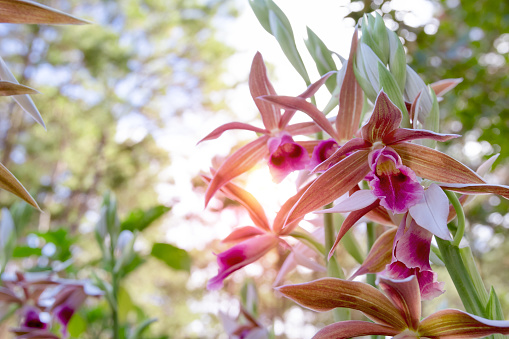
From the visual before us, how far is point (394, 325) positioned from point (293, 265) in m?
0.24

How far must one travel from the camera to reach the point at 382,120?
385mm

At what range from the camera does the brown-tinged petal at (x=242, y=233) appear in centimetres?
56

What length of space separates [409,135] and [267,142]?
0.22 meters

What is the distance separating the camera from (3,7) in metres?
0.36

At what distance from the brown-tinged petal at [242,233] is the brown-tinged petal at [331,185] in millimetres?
145

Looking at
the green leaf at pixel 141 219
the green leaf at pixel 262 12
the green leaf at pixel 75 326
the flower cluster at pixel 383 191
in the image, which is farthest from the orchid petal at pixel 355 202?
the green leaf at pixel 75 326

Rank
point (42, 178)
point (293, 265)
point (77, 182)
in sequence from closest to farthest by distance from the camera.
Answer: point (293, 265) < point (77, 182) < point (42, 178)

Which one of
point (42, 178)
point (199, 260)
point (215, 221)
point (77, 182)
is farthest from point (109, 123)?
point (199, 260)

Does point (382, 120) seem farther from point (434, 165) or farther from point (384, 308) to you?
point (384, 308)

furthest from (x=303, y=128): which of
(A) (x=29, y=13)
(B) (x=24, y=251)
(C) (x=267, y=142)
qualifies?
(B) (x=24, y=251)

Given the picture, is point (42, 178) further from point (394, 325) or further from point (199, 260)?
point (394, 325)

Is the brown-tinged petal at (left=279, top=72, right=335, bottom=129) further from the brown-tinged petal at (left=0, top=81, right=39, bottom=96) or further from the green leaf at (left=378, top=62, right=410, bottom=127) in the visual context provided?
the brown-tinged petal at (left=0, top=81, right=39, bottom=96)

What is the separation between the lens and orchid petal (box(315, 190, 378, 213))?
37 centimetres

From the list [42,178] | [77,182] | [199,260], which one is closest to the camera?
[77,182]
